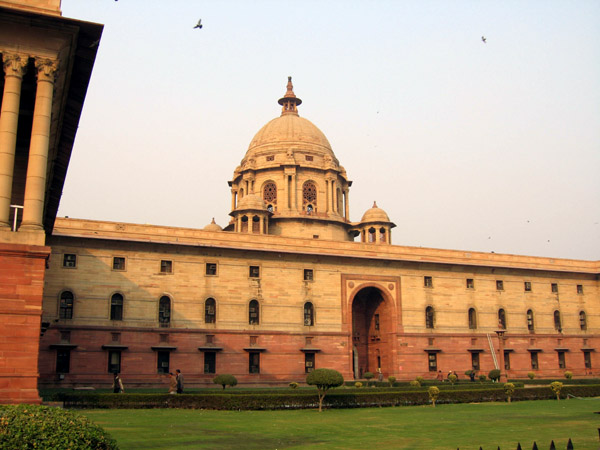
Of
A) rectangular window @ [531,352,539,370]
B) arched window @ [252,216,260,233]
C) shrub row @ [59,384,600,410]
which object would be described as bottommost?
shrub row @ [59,384,600,410]

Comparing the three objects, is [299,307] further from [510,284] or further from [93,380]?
[510,284]

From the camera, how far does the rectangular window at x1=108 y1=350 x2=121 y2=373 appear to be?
1524 inches

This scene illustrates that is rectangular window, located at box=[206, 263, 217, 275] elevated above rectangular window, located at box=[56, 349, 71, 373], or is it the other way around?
rectangular window, located at box=[206, 263, 217, 275]

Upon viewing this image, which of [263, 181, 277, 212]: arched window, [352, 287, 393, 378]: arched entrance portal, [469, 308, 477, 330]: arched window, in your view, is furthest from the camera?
[263, 181, 277, 212]: arched window

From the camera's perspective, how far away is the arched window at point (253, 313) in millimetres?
43266

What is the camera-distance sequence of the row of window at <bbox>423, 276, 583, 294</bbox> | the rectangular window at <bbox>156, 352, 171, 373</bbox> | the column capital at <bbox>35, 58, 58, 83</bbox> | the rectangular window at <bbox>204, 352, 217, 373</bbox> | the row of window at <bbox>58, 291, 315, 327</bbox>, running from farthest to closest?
1. the row of window at <bbox>423, 276, 583, 294</bbox>
2. the rectangular window at <bbox>204, 352, 217, 373</bbox>
3. the rectangular window at <bbox>156, 352, 171, 373</bbox>
4. the row of window at <bbox>58, 291, 315, 327</bbox>
5. the column capital at <bbox>35, 58, 58, 83</bbox>

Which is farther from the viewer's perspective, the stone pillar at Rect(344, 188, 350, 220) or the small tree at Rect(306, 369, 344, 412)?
the stone pillar at Rect(344, 188, 350, 220)

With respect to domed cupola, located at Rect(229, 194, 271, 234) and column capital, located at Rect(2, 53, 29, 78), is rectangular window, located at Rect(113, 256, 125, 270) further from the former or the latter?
column capital, located at Rect(2, 53, 29, 78)

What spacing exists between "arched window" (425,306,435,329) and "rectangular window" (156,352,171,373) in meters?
20.3

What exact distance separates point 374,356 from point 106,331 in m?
21.6

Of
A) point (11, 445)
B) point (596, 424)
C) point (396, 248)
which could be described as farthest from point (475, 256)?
point (11, 445)

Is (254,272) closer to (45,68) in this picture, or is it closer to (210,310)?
(210,310)

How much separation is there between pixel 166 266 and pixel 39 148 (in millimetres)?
25352

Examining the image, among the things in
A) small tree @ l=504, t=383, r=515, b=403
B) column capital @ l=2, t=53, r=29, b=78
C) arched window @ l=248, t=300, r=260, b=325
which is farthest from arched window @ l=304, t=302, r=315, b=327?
Answer: column capital @ l=2, t=53, r=29, b=78
